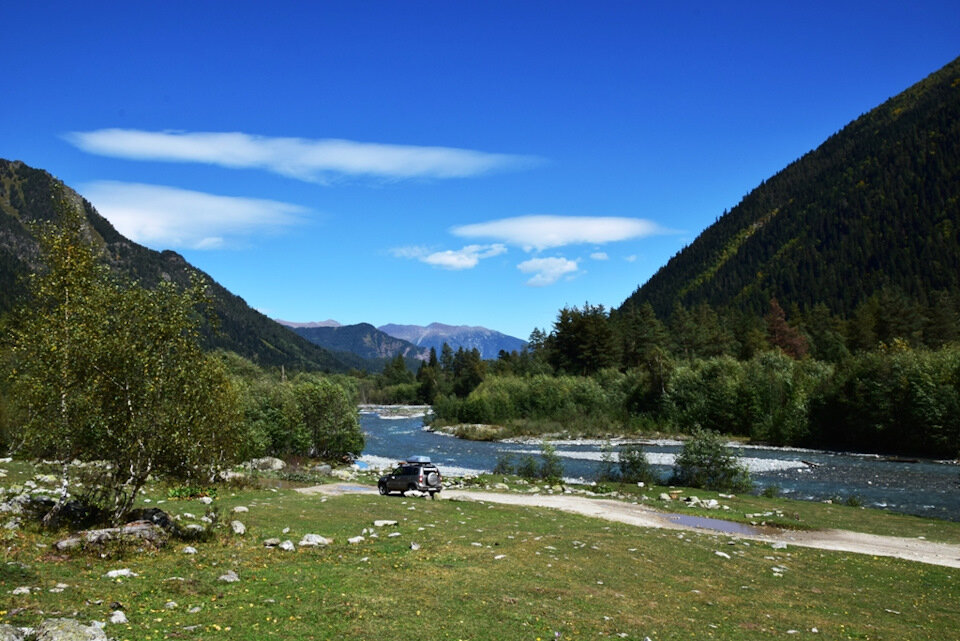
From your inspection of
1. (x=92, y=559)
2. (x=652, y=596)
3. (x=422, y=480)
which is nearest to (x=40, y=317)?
(x=92, y=559)

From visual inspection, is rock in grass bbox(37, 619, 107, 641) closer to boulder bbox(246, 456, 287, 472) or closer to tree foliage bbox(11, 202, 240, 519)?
tree foliage bbox(11, 202, 240, 519)

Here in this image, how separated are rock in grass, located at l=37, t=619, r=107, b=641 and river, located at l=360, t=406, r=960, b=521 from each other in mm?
39962

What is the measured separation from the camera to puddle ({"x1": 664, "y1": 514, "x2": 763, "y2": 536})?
2664 cm

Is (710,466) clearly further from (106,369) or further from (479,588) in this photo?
(106,369)

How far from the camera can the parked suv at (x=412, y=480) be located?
34594mm

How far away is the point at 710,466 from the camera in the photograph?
42125mm

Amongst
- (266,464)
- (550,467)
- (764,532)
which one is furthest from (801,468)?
(266,464)

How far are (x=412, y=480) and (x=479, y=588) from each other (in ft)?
69.5

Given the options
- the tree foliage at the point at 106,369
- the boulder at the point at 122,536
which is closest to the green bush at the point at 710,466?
the tree foliage at the point at 106,369

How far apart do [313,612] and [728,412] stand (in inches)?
3416

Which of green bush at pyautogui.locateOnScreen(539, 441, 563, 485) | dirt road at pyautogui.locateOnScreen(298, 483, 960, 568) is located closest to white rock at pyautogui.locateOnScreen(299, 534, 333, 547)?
dirt road at pyautogui.locateOnScreen(298, 483, 960, 568)

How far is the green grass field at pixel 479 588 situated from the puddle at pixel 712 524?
176 inches

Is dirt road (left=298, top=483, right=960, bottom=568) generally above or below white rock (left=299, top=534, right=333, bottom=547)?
below

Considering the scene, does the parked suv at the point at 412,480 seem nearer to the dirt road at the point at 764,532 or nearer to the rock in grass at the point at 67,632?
the dirt road at the point at 764,532
